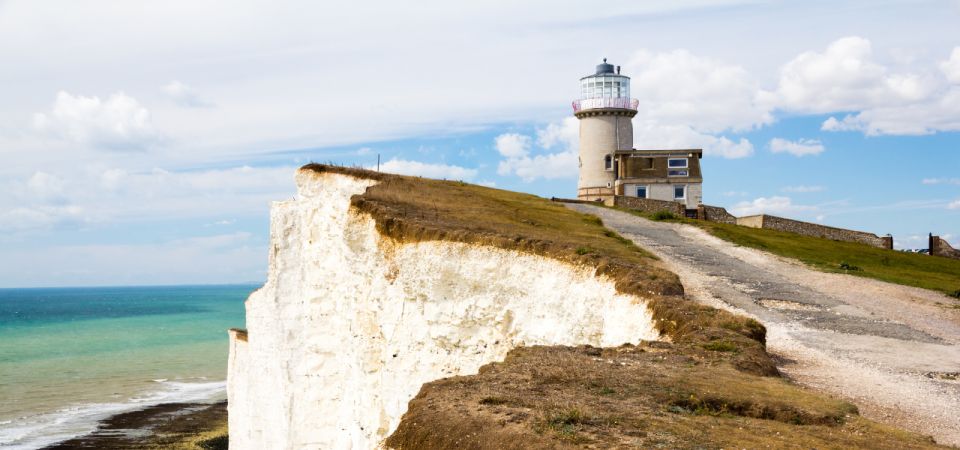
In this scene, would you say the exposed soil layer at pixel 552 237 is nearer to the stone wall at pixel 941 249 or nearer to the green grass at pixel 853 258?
the green grass at pixel 853 258

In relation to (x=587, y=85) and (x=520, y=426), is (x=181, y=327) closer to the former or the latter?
(x=587, y=85)

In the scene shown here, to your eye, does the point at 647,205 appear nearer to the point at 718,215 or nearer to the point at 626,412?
the point at 718,215

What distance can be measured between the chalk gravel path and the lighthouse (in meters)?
21.9

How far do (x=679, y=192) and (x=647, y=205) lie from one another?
22.8 ft

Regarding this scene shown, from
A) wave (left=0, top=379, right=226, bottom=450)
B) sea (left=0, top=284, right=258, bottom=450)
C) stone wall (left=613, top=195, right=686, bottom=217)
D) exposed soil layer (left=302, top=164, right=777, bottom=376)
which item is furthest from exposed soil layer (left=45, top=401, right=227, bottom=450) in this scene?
stone wall (left=613, top=195, right=686, bottom=217)

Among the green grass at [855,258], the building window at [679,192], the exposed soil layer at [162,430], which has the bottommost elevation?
the exposed soil layer at [162,430]

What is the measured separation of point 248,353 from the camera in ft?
98.0

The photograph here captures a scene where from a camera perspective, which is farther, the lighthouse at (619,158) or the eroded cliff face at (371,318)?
Answer: the lighthouse at (619,158)

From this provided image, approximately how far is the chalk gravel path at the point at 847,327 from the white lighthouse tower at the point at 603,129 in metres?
26.0

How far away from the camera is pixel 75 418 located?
4550 centimetres

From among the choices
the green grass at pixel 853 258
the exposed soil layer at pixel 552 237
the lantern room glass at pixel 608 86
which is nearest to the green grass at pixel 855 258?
the green grass at pixel 853 258

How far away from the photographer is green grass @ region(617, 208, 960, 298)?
3156 centimetres

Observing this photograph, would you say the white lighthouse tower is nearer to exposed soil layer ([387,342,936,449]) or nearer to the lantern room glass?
the lantern room glass

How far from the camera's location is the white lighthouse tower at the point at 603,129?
61.5m
